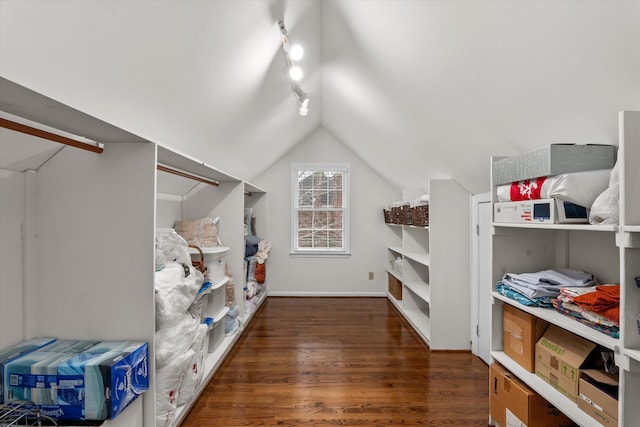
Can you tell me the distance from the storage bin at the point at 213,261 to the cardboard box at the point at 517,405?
206 centimetres

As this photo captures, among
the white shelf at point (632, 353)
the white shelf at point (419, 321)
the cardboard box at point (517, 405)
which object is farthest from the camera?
the white shelf at point (419, 321)

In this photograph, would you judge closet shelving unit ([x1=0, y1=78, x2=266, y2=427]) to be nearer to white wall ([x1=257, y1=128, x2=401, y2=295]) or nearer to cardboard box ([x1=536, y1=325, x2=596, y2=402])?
cardboard box ([x1=536, y1=325, x2=596, y2=402])

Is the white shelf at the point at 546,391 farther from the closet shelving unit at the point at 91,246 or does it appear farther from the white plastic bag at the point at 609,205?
the closet shelving unit at the point at 91,246

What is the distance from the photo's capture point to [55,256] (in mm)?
1460

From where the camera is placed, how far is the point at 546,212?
1469 mm

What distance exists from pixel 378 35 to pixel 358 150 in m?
2.80

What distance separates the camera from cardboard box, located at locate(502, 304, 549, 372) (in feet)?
5.47

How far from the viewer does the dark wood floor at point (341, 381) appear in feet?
6.69

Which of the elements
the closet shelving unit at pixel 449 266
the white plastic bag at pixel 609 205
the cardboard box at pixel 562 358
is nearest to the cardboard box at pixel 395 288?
the closet shelving unit at pixel 449 266

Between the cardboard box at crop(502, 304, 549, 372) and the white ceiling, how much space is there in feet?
3.02

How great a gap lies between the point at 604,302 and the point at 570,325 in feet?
0.53

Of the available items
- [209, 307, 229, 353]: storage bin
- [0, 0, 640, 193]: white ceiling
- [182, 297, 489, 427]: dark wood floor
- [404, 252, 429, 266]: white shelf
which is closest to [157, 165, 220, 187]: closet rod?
[0, 0, 640, 193]: white ceiling

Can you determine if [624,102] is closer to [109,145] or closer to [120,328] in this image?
[109,145]

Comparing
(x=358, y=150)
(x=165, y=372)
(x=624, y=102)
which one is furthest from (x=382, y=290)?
(x=624, y=102)
